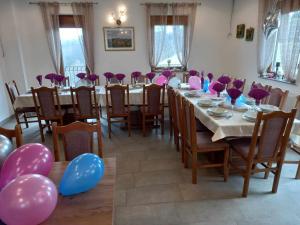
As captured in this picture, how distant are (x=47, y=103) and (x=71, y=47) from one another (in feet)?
7.91

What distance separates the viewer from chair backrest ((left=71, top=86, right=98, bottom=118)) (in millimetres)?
3305

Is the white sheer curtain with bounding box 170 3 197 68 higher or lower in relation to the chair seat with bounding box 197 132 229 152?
higher

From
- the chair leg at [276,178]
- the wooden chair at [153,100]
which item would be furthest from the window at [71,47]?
the chair leg at [276,178]

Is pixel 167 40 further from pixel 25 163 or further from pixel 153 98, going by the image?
pixel 25 163

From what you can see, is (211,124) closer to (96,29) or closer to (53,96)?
(53,96)

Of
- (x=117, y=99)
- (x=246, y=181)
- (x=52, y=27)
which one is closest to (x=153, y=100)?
(x=117, y=99)

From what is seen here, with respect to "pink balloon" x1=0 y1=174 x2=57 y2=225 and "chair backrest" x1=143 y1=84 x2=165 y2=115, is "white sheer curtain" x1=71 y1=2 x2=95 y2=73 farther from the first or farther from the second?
"pink balloon" x1=0 y1=174 x2=57 y2=225

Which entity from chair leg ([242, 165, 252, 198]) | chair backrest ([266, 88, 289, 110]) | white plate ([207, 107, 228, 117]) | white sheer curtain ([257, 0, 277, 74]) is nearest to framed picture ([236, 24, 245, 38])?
white sheer curtain ([257, 0, 277, 74])

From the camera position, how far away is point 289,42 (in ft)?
12.0

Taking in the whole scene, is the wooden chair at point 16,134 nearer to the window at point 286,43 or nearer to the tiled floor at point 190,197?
the tiled floor at point 190,197

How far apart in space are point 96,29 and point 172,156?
3712mm

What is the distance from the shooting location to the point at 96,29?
514 cm

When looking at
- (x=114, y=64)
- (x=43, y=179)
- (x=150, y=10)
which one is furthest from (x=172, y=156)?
(x=150, y=10)

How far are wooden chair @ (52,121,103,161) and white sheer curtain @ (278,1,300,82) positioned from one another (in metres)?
3.47
